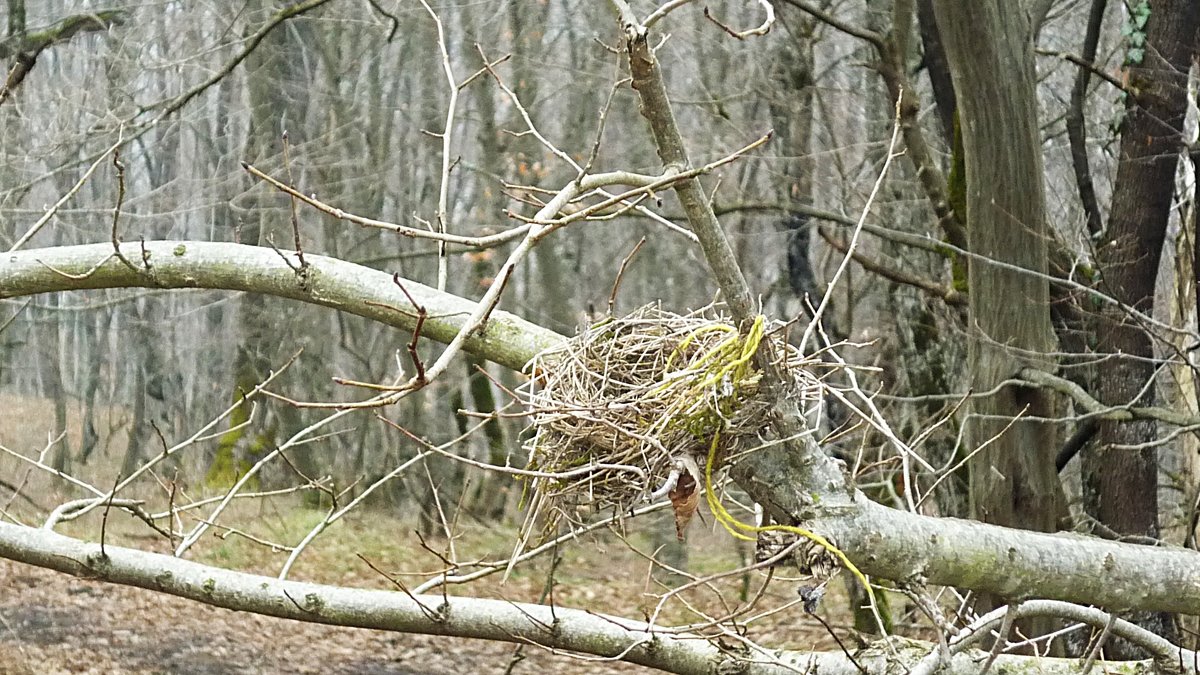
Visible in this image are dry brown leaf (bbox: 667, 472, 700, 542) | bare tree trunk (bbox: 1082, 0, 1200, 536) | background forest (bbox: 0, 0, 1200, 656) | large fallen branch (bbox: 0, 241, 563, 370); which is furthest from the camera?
bare tree trunk (bbox: 1082, 0, 1200, 536)

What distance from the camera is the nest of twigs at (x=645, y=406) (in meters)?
2.18

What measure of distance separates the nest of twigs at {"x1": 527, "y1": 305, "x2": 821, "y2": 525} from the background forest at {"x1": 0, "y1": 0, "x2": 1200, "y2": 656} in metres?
0.52

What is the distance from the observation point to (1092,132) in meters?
9.02

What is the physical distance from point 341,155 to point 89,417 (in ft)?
18.6

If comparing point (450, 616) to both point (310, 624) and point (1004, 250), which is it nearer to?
point (1004, 250)

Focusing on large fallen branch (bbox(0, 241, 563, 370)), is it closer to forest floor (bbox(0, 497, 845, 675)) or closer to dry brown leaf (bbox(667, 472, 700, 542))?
dry brown leaf (bbox(667, 472, 700, 542))

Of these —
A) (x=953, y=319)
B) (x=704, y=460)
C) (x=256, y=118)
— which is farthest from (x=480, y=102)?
(x=704, y=460)

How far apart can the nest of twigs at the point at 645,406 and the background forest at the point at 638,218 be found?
1.72 feet

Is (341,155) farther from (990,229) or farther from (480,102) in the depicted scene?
(990,229)

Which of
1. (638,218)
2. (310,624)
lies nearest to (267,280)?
(638,218)

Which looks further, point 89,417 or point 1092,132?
point 89,417

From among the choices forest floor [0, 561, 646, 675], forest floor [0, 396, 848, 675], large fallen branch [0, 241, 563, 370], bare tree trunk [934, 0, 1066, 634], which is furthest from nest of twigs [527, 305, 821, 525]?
forest floor [0, 561, 646, 675]

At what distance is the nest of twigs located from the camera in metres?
2.18

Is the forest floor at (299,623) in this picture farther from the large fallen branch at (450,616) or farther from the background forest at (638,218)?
the large fallen branch at (450,616)
